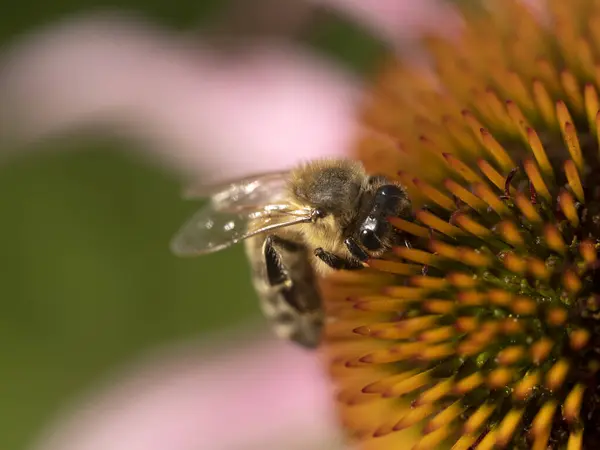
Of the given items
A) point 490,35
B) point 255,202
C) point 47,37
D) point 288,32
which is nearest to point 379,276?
point 255,202

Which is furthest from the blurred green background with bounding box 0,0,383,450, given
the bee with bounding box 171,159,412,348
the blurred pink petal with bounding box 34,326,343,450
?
the bee with bounding box 171,159,412,348

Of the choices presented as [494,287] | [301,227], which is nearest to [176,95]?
[301,227]

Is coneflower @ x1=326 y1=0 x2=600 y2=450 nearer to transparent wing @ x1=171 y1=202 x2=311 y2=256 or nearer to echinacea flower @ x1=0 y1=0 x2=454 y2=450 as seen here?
transparent wing @ x1=171 y1=202 x2=311 y2=256

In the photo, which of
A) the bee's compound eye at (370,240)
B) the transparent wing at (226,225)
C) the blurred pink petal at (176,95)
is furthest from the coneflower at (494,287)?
the blurred pink petal at (176,95)

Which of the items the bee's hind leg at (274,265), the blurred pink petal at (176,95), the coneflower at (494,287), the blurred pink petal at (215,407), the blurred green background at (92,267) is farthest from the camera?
the blurred green background at (92,267)

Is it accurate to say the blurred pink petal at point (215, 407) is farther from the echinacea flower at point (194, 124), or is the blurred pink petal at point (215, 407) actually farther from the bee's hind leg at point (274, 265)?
the bee's hind leg at point (274, 265)

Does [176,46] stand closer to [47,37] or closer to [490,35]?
[47,37]
